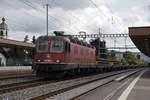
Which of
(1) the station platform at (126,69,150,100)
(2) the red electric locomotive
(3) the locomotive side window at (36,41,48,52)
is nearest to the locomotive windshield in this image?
(2) the red electric locomotive

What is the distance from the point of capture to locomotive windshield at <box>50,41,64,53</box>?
17.1m

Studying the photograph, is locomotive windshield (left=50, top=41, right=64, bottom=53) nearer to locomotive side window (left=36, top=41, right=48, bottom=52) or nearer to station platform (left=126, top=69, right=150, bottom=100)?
locomotive side window (left=36, top=41, right=48, bottom=52)

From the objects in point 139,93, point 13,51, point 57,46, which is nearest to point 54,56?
point 57,46

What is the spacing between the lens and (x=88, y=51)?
2322cm

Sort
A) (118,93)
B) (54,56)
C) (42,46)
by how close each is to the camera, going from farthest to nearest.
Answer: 1. (42,46)
2. (54,56)
3. (118,93)

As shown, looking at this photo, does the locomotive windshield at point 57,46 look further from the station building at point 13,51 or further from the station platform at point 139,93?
the station building at point 13,51

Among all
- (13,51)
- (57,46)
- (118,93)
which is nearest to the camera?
(118,93)

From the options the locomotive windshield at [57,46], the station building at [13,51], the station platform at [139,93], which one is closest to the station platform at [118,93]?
the station platform at [139,93]

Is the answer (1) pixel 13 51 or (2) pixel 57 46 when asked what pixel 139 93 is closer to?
(2) pixel 57 46

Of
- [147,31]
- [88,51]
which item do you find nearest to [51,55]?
[88,51]

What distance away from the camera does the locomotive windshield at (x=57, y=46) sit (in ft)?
56.2

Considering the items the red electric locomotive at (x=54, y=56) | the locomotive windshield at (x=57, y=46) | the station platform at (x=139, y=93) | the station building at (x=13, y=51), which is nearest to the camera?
the station platform at (x=139, y=93)

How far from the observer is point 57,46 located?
56.7ft

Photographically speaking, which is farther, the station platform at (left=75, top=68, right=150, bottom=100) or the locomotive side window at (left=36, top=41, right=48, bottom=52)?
the locomotive side window at (left=36, top=41, right=48, bottom=52)
